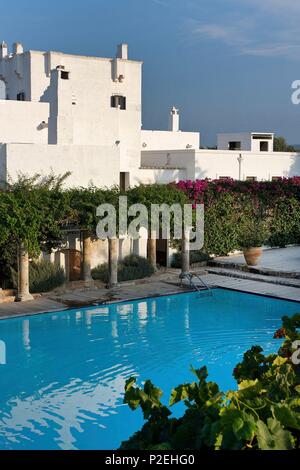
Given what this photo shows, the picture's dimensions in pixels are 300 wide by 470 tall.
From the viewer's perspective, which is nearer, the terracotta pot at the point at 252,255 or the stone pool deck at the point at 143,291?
the stone pool deck at the point at 143,291

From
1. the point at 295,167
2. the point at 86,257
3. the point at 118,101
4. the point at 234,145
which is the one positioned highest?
the point at 118,101

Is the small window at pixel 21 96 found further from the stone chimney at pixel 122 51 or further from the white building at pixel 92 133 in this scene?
the stone chimney at pixel 122 51

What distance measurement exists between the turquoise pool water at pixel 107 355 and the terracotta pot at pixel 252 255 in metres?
2.68

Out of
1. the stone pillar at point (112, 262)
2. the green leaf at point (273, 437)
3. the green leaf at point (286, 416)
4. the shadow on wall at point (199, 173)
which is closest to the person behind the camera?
the green leaf at point (273, 437)

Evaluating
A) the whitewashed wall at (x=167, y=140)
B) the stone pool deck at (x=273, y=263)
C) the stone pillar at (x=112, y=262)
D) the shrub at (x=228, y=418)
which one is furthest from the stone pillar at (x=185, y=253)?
the whitewashed wall at (x=167, y=140)

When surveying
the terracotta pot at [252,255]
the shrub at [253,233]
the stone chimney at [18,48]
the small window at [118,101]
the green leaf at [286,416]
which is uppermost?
the stone chimney at [18,48]

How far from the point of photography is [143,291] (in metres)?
19.0

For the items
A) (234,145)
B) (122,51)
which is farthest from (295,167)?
(234,145)

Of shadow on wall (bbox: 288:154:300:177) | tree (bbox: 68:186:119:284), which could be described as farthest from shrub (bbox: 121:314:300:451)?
shadow on wall (bbox: 288:154:300:177)

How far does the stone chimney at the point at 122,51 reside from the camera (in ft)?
123

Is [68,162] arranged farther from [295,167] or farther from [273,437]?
[273,437]

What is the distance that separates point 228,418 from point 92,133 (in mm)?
30596
